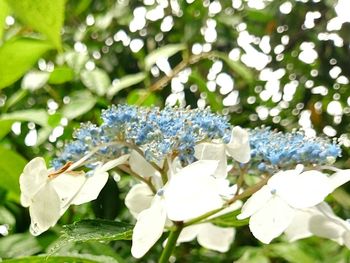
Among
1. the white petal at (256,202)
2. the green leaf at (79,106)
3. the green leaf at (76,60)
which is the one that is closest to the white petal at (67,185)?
the white petal at (256,202)

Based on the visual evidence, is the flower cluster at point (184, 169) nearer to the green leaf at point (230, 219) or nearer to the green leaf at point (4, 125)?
the green leaf at point (230, 219)

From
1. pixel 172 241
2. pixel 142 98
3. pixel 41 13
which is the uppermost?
pixel 41 13

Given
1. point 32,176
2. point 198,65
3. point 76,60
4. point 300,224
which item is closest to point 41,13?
point 32,176

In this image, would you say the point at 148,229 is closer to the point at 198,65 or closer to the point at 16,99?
the point at 16,99

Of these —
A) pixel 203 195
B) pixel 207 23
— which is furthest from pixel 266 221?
pixel 207 23

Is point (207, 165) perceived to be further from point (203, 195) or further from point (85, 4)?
point (85, 4)
